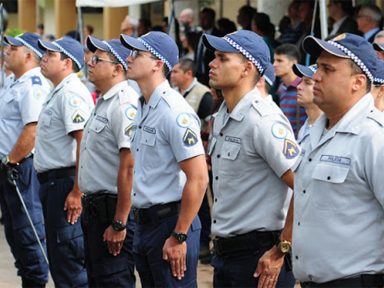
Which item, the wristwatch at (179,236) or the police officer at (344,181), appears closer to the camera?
the police officer at (344,181)

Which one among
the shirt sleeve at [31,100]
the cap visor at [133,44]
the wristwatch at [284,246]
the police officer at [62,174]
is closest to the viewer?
the wristwatch at [284,246]

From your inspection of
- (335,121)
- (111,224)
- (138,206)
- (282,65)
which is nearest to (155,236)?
(138,206)

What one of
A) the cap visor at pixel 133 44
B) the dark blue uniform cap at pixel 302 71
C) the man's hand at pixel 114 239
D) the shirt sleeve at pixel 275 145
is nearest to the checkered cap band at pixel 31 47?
the man's hand at pixel 114 239

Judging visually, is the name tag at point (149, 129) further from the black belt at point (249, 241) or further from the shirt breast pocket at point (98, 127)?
the black belt at point (249, 241)

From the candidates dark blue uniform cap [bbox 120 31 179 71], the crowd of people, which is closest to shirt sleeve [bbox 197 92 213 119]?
the crowd of people

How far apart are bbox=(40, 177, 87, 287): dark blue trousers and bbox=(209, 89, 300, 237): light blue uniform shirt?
2.05 metres

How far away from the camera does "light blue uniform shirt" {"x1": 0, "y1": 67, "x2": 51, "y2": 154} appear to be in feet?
24.0

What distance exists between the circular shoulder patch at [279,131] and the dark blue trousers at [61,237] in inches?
89.7

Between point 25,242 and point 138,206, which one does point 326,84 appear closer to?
point 138,206

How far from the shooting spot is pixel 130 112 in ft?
19.5

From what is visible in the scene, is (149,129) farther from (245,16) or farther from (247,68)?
(245,16)

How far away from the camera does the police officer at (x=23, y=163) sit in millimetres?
7305

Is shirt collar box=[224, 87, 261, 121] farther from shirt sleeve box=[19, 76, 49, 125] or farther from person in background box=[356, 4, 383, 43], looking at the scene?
person in background box=[356, 4, 383, 43]

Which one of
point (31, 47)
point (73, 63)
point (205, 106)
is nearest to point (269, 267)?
point (73, 63)
